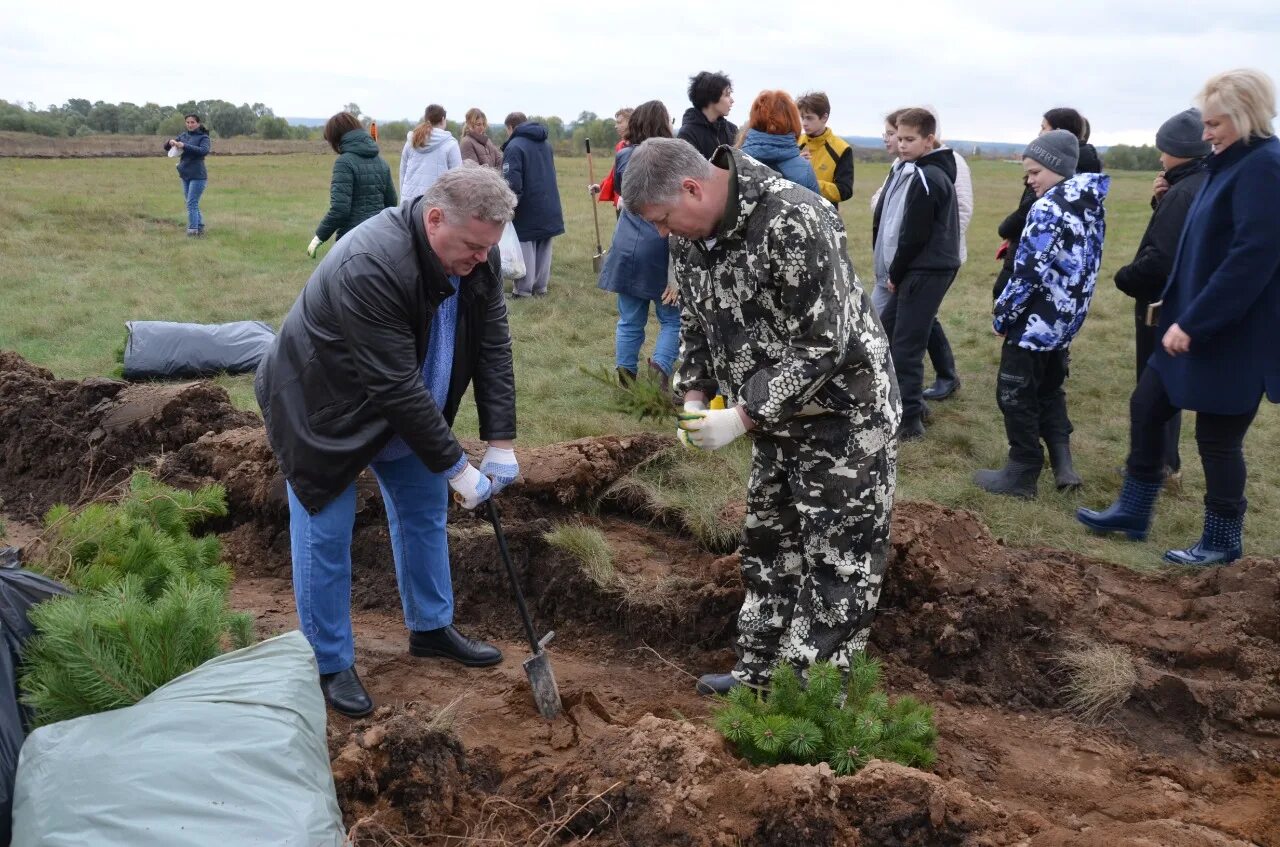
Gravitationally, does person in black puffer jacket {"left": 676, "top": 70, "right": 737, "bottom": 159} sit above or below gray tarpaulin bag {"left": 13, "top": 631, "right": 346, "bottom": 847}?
above

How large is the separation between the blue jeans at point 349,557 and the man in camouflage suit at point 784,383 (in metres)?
1.02

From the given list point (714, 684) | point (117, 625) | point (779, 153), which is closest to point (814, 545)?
point (714, 684)

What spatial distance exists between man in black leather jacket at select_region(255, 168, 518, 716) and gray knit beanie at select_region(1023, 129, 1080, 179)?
3059mm

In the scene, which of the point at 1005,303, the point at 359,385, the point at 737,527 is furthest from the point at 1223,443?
the point at 359,385

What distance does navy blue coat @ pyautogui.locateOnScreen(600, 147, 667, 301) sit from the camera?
6.47m

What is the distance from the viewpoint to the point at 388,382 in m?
3.05

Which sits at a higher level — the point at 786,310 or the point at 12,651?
the point at 786,310

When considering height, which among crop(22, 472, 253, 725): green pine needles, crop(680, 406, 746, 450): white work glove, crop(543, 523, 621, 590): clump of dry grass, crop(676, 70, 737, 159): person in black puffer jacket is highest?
crop(676, 70, 737, 159): person in black puffer jacket

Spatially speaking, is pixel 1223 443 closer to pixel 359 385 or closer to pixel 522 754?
pixel 522 754

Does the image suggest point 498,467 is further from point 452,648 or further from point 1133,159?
point 1133,159

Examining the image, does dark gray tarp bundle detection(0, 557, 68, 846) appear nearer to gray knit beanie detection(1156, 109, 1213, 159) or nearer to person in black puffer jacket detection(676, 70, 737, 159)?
person in black puffer jacket detection(676, 70, 737, 159)

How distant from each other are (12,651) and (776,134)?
4.83 meters

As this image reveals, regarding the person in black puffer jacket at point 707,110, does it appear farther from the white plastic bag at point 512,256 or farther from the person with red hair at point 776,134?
the white plastic bag at point 512,256

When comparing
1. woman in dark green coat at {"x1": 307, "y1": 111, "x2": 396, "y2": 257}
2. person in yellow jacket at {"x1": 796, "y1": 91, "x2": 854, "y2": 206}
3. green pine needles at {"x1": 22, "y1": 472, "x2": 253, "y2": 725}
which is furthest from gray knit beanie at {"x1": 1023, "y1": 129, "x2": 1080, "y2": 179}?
woman in dark green coat at {"x1": 307, "y1": 111, "x2": 396, "y2": 257}
